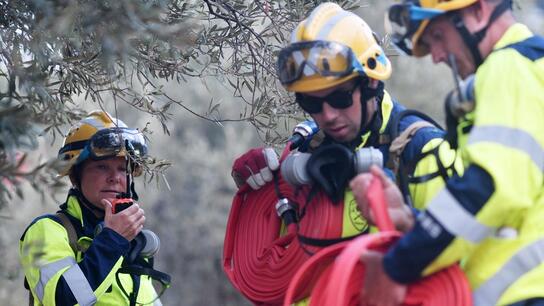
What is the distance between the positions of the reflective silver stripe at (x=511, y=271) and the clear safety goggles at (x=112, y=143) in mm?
Answer: 2866

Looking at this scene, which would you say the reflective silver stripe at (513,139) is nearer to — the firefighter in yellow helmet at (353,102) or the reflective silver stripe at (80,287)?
the firefighter in yellow helmet at (353,102)

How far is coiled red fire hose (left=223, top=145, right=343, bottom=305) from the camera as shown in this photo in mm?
5297

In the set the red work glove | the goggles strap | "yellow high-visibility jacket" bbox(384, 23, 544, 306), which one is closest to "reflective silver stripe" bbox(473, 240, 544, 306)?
"yellow high-visibility jacket" bbox(384, 23, 544, 306)

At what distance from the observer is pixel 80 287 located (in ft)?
19.8

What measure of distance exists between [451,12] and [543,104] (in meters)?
0.54

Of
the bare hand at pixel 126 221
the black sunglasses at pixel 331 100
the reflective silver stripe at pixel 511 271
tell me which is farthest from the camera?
the bare hand at pixel 126 221

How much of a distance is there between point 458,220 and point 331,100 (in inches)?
53.1

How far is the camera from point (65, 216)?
6.52m

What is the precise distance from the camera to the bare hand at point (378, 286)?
4.20 metres

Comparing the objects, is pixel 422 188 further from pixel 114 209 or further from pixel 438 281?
pixel 114 209

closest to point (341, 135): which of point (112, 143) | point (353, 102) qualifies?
point (353, 102)

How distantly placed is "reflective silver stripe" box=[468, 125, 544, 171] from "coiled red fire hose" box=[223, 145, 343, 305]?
4.40 feet

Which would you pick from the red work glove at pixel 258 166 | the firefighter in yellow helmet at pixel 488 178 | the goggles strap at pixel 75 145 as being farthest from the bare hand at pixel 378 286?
the goggles strap at pixel 75 145

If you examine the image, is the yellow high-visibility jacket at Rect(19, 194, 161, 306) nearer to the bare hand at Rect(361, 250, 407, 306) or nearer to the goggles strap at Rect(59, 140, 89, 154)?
the goggles strap at Rect(59, 140, 89, 154)
